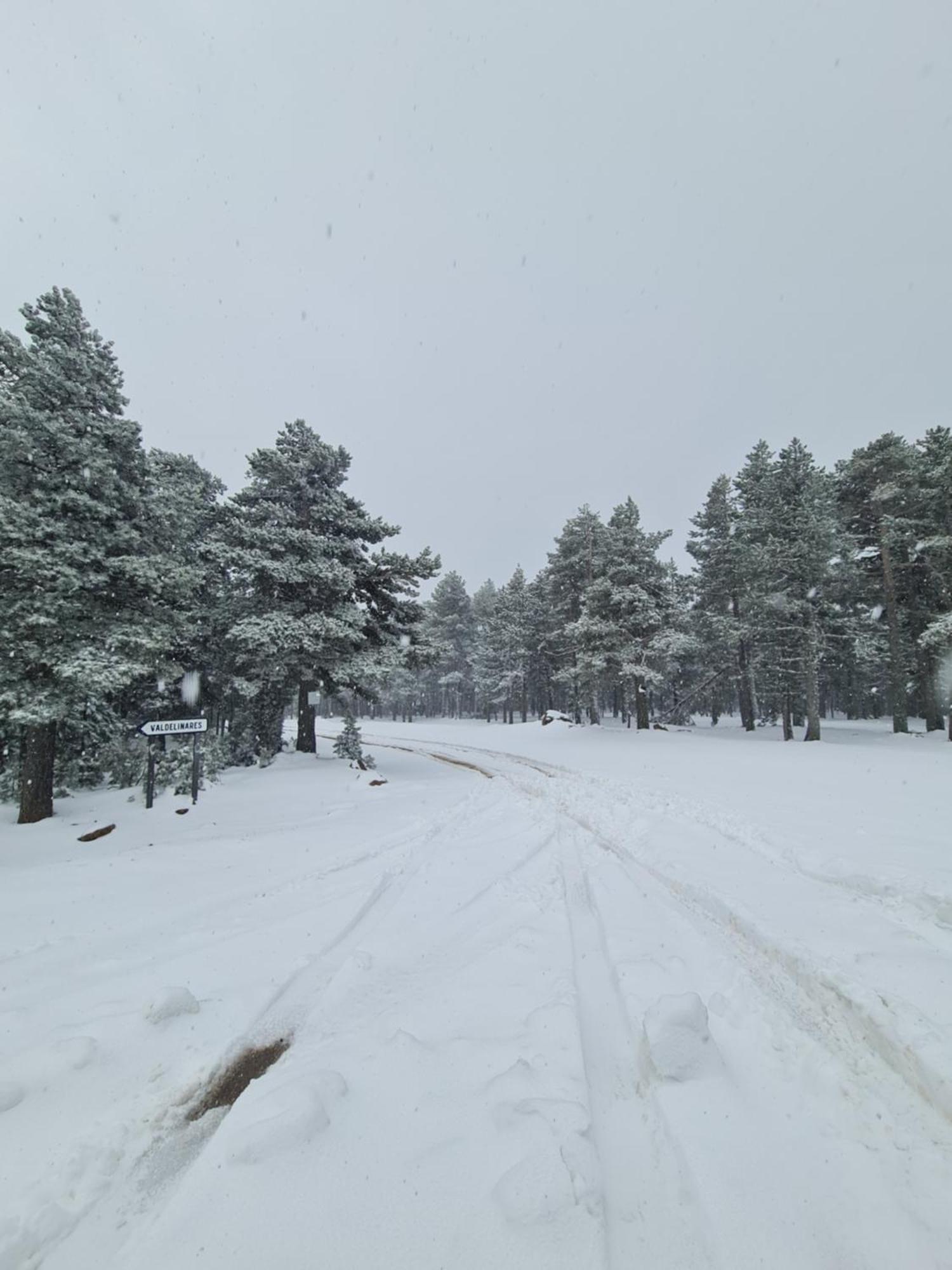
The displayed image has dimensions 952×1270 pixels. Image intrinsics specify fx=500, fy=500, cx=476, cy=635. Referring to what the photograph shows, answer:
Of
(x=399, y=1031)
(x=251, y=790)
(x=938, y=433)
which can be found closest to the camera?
(x=399, y=1031)

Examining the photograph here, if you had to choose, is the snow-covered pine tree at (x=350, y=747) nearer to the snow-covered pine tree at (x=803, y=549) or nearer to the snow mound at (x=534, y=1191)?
the snow mound at (x=534, y=1191)

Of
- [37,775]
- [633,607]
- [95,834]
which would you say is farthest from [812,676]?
[37,775]

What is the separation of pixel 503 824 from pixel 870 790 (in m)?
8.75

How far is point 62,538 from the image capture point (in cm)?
989

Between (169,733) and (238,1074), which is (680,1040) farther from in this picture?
(169,733)

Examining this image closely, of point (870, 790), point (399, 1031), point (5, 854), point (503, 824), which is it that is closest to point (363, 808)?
point (503, 824)

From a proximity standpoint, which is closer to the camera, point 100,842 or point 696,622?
point 100,842

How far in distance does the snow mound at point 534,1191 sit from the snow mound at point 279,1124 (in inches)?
37.3

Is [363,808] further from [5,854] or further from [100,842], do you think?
[5,854]

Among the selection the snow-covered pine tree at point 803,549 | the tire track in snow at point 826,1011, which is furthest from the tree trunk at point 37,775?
the snow-covered pine tree at point 803,549

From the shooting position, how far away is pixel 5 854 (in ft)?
25.8

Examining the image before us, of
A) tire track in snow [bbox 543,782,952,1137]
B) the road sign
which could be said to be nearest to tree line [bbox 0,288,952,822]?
the road sign

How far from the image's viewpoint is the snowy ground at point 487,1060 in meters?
2.04

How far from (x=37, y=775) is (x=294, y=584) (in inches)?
327
